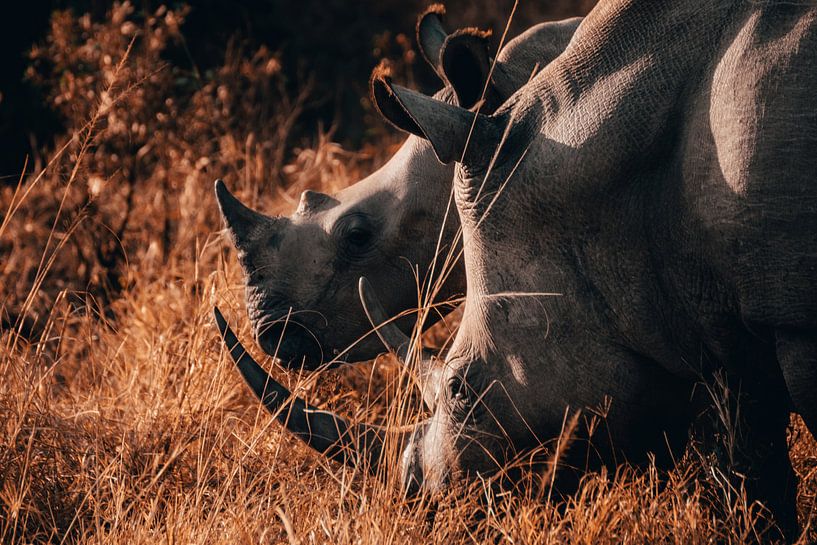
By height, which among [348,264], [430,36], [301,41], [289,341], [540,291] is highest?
[430,36]

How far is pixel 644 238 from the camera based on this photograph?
8.68 feet

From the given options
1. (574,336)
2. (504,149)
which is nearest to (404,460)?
(574,336)

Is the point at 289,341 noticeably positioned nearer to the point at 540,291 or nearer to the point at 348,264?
the point at 348,264

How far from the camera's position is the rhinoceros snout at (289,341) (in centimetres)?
378

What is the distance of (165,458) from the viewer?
3.44 m

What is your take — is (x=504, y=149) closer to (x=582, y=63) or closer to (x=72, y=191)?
(x=582, y=63)

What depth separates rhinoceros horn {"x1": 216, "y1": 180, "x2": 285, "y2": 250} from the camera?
388cm

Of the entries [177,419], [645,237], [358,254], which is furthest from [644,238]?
[177,419]

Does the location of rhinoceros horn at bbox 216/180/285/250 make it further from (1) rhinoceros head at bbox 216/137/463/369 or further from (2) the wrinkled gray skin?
(2) the wrinkled gray skin

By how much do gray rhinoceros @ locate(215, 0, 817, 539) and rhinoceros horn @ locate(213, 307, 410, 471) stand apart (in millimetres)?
220

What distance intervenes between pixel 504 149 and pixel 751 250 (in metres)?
0.65

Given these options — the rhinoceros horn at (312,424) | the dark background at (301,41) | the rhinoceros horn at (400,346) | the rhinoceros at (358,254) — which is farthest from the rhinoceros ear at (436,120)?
the dark background at (301,41)

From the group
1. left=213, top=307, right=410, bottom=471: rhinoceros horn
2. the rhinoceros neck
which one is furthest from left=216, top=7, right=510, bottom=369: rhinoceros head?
the rhinoceros neck

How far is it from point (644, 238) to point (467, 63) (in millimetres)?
1018
